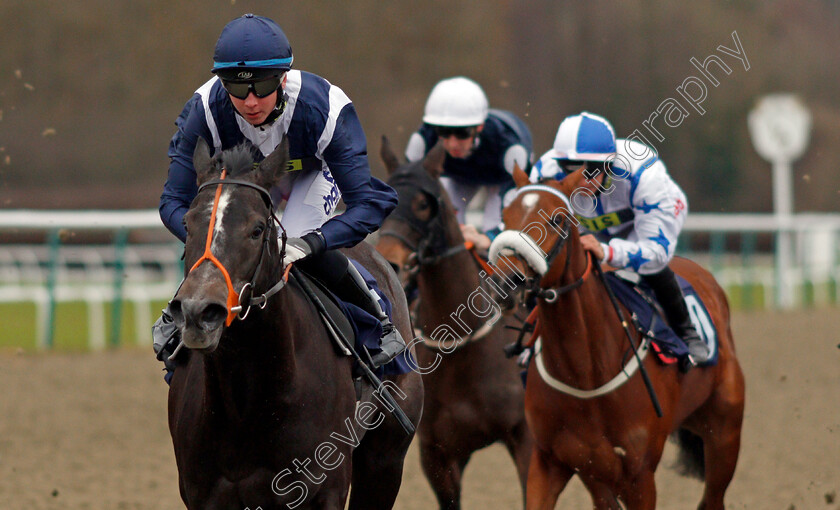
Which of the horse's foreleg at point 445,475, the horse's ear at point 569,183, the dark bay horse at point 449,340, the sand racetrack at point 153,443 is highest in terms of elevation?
the horse's ear at point 569,183

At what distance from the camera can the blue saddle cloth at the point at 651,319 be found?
4.73m

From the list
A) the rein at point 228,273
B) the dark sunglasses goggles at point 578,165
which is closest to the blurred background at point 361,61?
the dark sunglasses goggles at point 578,165

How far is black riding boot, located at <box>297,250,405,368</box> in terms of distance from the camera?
11.6 feet

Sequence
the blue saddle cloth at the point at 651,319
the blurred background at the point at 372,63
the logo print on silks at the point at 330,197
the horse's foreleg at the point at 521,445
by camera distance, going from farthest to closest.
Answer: the blurred background at the point at 372,63 → the horse's foreleg at the point at 521,445 → the blue saddle cloth at the point at 651,319 → the logo print on silks at the point at 330,197

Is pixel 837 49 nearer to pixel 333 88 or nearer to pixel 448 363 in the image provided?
pixel 448 363

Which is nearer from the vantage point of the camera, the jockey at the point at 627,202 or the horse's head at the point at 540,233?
the horse's head at the point at 540,233

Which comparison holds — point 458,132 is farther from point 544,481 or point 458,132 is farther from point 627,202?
point 544,481

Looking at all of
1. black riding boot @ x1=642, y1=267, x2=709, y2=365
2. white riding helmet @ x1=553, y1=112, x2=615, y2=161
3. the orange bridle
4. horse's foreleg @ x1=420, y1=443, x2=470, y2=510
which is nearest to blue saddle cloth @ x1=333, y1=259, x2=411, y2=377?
the orange bridle

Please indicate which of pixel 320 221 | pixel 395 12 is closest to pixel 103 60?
pixel 395 12

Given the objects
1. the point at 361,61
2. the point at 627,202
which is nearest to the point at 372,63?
the point at 361,61

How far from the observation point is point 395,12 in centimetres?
2211

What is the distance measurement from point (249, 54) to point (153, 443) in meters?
4.82

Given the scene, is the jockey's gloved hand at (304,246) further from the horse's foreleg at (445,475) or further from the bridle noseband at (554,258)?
the horse's foreleg at (445,475)

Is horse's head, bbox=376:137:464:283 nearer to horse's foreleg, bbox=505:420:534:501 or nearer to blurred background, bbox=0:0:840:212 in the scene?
horse's foreleg, bbox=505:420:534:501
